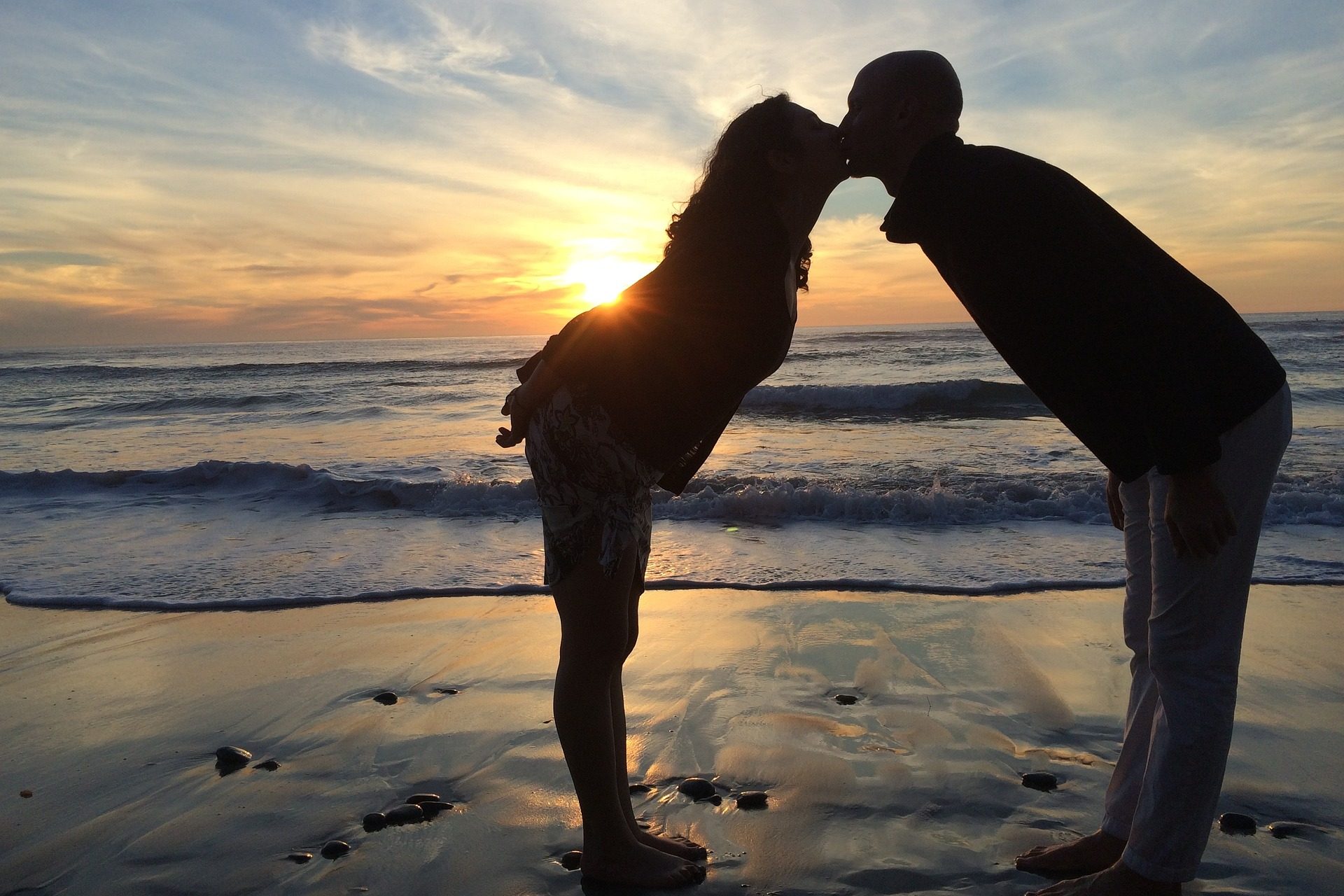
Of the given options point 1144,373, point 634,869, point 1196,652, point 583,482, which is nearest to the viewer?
point 1144,373

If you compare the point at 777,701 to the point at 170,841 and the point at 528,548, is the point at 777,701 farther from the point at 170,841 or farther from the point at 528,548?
the point at 528,548

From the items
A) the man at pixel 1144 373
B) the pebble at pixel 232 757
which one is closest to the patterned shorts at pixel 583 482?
the man at pixel 1144 373

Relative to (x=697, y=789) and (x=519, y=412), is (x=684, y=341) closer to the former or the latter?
(x=519, y=412)

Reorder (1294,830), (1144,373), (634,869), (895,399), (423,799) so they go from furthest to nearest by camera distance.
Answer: (895,399)
(423,799)
(1294,830)
(634,869)
(1144,373)

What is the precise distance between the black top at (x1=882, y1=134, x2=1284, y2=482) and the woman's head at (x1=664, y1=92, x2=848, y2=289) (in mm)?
250

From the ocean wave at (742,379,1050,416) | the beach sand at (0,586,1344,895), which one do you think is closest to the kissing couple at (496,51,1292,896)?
the beach sand at (0,586,1344,895)

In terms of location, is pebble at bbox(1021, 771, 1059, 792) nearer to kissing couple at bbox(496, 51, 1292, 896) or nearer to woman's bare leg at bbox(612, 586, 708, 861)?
kissing couple at bbox(496, 51, 1292, 896)

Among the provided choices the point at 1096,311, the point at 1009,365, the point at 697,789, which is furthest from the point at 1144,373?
the point at 697,789

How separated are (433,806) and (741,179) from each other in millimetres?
2138

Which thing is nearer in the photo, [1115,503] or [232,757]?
[1115,503]

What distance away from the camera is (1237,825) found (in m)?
2.50

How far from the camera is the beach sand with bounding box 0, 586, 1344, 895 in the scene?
2422 millimetres

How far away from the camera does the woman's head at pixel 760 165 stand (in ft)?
6.66

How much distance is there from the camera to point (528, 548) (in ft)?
21.6
